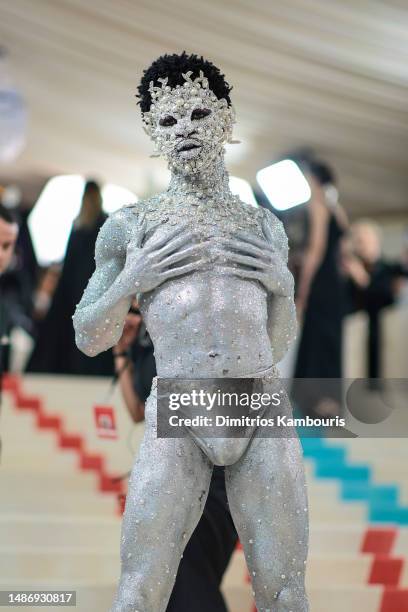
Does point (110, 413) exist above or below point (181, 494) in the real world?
below

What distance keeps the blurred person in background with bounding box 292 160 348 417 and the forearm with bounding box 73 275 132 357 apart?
1.90 meters

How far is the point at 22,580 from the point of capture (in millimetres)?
2359

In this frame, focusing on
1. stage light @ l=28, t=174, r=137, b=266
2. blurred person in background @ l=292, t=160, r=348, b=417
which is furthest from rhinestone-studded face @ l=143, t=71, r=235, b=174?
blurred person in background @ l=292, t=160, r=348, b=417

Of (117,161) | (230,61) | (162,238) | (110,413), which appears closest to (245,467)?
(162,238)

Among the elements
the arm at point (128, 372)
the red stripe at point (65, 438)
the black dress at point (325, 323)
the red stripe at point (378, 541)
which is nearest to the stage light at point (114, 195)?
the arm at point (128, 372)

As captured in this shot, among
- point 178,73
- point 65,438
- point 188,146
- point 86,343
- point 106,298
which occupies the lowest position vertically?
point 65,438

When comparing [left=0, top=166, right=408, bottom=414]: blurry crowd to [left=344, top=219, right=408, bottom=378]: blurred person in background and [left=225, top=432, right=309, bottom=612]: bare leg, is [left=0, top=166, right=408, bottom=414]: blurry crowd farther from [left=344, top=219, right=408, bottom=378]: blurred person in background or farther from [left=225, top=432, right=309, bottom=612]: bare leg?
[left=225, top=432, right=309, bottom=612]: bare leg

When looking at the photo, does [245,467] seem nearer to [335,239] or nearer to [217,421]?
[217,421]

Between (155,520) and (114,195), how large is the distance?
158 cm

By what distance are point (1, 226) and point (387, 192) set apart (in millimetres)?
2248

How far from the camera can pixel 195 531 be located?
2334mm

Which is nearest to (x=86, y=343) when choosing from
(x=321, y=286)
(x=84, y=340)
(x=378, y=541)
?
(x=84, y=340)

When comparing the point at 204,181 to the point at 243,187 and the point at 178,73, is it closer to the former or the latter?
the point at 178,73

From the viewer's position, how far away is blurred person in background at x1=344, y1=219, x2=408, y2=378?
5.74 meters
